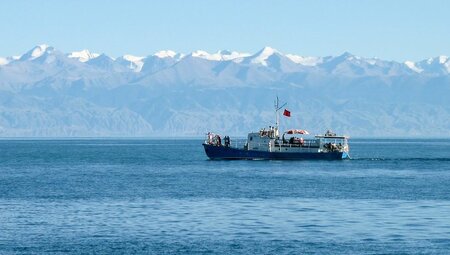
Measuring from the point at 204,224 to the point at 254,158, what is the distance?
101 metres

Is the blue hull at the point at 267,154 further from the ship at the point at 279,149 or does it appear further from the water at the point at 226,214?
the water at the point at 226,214

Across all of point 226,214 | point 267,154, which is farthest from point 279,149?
point 226,214

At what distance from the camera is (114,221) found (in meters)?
76.8

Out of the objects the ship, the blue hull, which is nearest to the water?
the ship

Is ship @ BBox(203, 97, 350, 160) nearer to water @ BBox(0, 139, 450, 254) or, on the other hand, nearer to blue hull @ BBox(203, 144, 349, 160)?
blue hull @ BBox(203, 144, 349, 160)

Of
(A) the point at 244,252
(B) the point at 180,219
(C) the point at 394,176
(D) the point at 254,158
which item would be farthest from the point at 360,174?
(A) the point at 244,252

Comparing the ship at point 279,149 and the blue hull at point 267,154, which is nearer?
the ship at point 279,149

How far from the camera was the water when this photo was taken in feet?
214

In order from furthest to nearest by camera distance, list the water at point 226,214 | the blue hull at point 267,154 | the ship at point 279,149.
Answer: the blue hull at point 267,154 < the ship at point 279,149 < the water at point 226,214

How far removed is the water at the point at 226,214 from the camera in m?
65.1

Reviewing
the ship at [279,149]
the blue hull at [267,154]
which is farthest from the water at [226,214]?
the blue hull at [267,154]

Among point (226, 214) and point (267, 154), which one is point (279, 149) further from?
point (226, 214)

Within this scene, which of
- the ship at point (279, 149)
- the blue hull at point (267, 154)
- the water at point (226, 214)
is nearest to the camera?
the water at point (226, 214)

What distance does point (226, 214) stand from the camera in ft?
266
